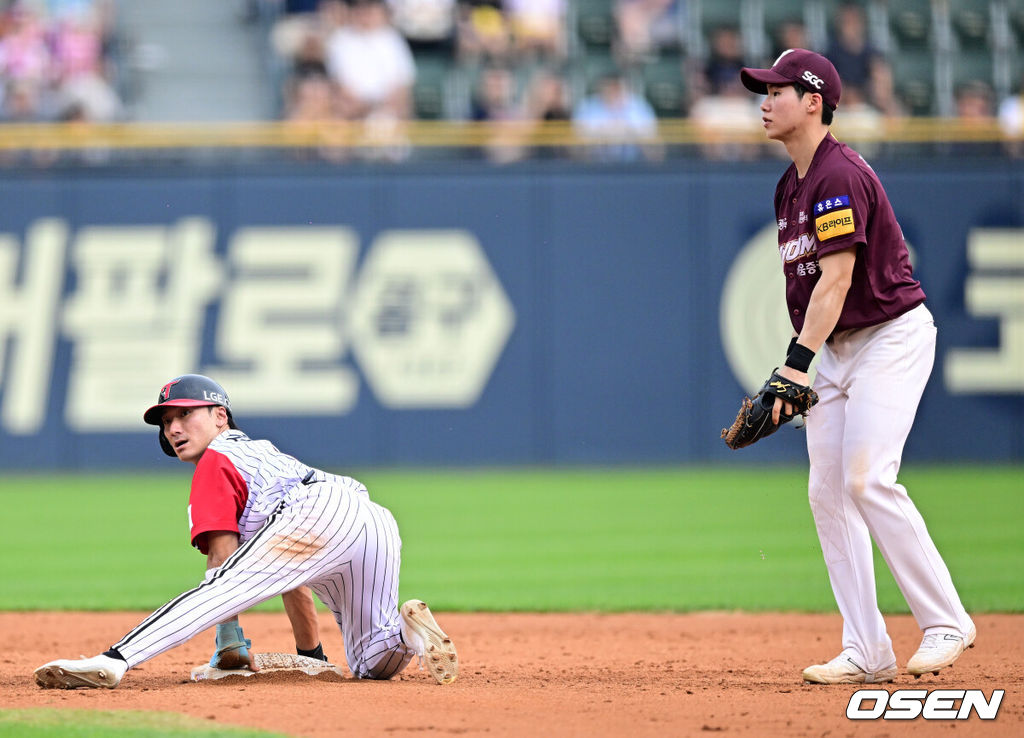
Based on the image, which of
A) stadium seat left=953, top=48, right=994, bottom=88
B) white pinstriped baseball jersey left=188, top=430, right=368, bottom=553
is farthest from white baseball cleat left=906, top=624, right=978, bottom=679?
stadium seat left=953, top=48, right=994, bottom=88

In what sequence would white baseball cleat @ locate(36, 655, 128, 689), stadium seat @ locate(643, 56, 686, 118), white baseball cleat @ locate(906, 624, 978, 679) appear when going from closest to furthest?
white baseball cleat @ locate(36, 655, 128, 689), white baseball cleat @ locate(906, 624, 978, 679), stadium seat @ locate(643, 56, 686, 118)

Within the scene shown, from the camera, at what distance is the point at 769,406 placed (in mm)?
5055

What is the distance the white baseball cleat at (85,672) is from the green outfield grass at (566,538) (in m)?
2.94

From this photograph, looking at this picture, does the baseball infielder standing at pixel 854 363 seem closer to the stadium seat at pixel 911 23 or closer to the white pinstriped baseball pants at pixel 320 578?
the white pinstriped baseball pants at pixel 320 578

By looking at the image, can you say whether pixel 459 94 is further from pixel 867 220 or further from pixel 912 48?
pixel 867 220

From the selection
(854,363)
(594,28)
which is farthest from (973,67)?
(854,363)

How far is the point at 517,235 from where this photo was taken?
14.9 meters

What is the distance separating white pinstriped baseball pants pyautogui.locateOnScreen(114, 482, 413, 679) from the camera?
4.81m

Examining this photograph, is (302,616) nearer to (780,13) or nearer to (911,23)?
(780,13)

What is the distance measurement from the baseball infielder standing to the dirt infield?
10.3 inches

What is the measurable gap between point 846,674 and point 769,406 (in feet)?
3.24

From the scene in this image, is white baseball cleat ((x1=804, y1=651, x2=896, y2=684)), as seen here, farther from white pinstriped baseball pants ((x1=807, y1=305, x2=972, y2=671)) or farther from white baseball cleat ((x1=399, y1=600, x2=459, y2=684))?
white baseball cleat ((x1=399, y1=600, x2=459, y2=684))

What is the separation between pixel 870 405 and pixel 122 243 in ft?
36.1

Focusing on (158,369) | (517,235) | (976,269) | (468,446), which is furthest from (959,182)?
(158,369)
